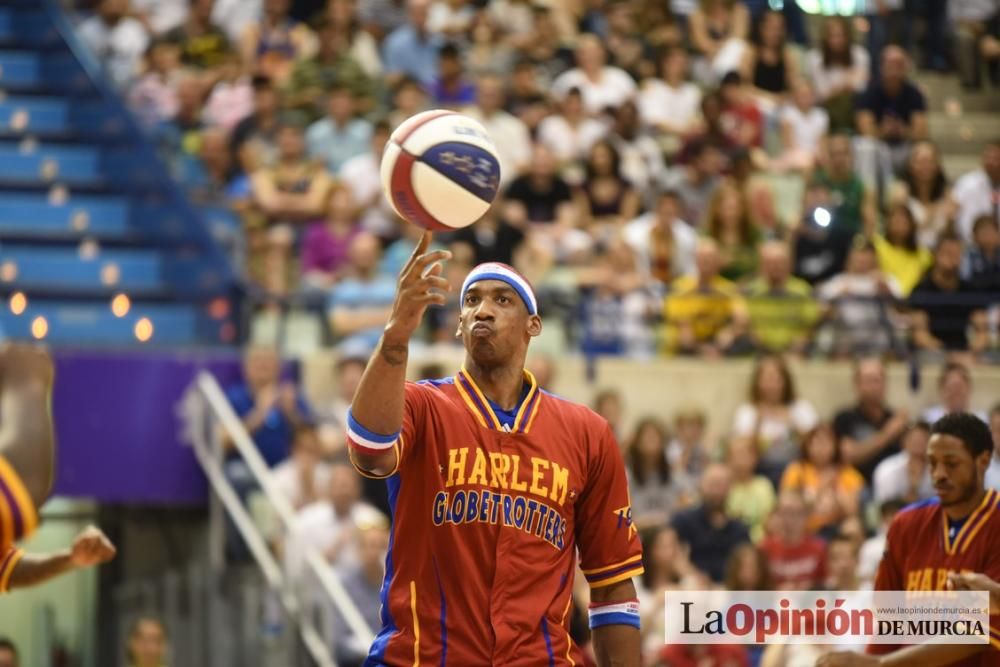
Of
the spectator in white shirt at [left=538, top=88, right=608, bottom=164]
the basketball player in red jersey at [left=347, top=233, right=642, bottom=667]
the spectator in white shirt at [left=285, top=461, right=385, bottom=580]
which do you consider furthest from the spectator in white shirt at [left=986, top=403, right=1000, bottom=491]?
the basketball player in red jersey at [left=347, top=233, right=642, bottom=667]

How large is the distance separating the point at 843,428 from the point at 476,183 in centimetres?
840

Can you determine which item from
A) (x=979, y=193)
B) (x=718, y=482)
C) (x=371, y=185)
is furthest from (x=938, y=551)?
(x=979, y=193)

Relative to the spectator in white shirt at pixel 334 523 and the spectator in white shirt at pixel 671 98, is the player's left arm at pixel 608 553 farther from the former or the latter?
the spectator in white shirt at pixel 671 98

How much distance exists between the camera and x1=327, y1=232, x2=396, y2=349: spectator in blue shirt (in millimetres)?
14578

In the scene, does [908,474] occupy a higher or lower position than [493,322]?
lower

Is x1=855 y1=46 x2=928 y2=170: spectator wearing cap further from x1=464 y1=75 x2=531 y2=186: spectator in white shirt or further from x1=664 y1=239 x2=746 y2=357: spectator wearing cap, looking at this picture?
x1=464 y1=75 x2=531 y2=186: spectator in white shirt

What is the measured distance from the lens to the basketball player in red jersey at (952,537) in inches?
310

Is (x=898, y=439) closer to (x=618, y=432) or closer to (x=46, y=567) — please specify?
(x=618, y=432)

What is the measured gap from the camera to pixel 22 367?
510cm

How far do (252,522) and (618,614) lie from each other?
6.80 meters

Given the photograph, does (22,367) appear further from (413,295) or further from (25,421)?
(413,295)

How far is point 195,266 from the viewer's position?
49.2ft

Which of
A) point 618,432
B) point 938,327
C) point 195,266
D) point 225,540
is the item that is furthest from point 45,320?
point 938,327

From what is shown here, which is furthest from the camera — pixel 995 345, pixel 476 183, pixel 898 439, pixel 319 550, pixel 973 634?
pixel 995 345
